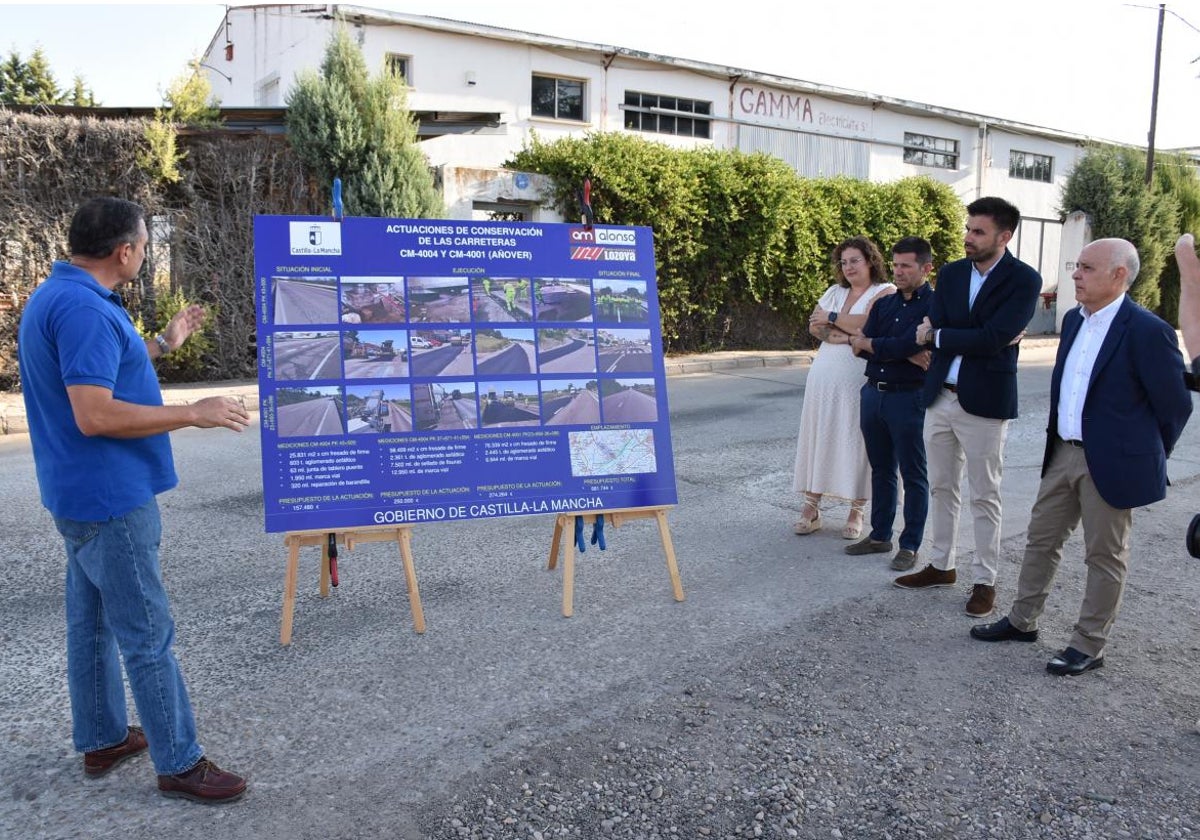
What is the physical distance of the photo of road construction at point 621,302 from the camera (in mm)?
4871

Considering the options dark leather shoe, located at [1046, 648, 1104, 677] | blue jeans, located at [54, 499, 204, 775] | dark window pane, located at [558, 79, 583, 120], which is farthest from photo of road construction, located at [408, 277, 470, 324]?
dark window pane, located at [558, 79, 583, 120]

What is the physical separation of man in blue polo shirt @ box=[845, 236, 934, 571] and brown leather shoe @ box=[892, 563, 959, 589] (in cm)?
28

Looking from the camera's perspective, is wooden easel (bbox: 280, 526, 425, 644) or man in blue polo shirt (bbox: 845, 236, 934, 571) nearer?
wooden easel (bbox: 280, 526, 425, 644)

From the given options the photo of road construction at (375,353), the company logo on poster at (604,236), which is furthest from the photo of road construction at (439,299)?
the company logo on poster at (604,236)

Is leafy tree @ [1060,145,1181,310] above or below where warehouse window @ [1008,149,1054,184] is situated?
below

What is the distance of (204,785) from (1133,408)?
13.1ft

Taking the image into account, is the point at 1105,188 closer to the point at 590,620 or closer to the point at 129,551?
the point at 590,620

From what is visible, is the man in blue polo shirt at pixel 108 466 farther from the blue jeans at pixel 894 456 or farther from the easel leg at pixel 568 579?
the blue jeans at pixel 894 456

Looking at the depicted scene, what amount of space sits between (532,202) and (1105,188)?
17.5m

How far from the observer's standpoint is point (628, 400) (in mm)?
4859

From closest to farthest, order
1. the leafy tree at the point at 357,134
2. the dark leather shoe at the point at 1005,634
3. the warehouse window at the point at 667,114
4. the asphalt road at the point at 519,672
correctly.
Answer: the asphalt road at the point at 519,672 → the dark leather shoe at the point at 1005,634 → the leafy tree at the point at 357,134 → the warehouse window at the point at 667,114

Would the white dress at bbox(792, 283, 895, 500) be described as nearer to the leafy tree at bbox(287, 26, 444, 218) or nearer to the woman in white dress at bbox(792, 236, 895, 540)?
the woman in white dress at bbox(792, 236, 895, 540)

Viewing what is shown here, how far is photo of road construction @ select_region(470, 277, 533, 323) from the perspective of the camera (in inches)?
183

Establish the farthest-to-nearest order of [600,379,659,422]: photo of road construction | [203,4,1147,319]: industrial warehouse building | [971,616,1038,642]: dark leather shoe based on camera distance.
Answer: [203,4,1147,319]: industrial warehouse building → [600,379,659,422]: photo of road construction → [971,616,1038,642]: dark leather shoe
